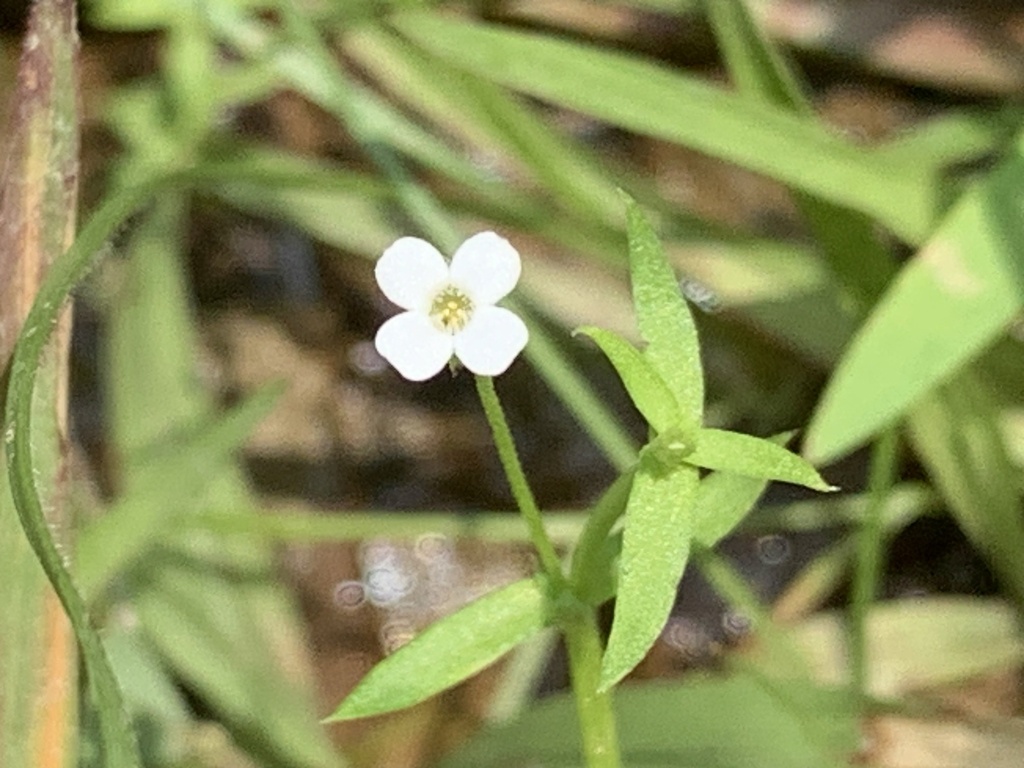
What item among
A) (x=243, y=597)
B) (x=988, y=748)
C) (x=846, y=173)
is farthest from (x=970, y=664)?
(x=243, y=597)

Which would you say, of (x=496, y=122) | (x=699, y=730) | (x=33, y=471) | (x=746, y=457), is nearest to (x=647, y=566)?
(x=746, y=457)

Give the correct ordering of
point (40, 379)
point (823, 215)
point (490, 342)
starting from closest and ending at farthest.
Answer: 1. point (490, 342)
2. point (40, 379)
3. point (823, 215)

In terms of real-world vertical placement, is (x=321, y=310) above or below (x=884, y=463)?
above

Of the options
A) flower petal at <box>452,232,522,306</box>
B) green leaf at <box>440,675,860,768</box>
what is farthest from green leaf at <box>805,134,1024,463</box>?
flower petal at <box>452,232,522,306</box>

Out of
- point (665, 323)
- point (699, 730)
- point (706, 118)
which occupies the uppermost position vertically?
point (706, 118)

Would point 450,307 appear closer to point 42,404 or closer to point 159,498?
point 42,404

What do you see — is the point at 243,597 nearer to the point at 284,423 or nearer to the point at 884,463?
the point at 284,423
